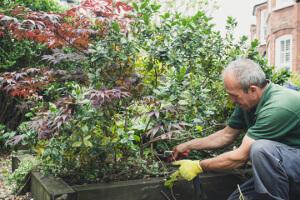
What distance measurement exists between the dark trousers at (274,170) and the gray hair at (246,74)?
0.47 metres

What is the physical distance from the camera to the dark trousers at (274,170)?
258 cm

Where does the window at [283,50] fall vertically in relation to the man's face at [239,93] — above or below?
below

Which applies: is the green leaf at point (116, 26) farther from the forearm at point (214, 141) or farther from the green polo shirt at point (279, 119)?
the green polo shirt at point (279, 119)

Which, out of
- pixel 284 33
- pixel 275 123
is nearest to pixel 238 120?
pixel 275 123

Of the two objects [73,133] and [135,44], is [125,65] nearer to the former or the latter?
[135,44]

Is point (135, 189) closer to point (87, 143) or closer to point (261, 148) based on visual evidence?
point (87, 143)

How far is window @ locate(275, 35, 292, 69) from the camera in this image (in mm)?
20638

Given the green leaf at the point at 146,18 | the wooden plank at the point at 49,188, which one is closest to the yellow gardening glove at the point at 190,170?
the wooden plank at the point at 49,188

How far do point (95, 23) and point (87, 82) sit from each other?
1.70 feet

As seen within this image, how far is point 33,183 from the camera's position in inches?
143

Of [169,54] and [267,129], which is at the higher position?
[169,54]

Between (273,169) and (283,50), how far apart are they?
Result: 792 inches

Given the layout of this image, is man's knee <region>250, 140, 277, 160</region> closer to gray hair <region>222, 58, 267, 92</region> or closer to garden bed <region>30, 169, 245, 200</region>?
gray hair <region>222, 58, 267, 92</region>

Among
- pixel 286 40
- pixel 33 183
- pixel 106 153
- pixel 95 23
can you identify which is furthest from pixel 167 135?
pixel 286 40
